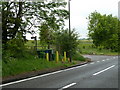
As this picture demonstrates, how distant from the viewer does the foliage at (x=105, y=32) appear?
5744cm

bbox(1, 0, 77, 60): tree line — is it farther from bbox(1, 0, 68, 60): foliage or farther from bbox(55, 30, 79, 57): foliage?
bbox(55, 30, 79, 57): foliage

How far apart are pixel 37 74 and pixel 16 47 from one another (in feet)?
7.39

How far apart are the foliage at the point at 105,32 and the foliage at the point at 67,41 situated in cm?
3279

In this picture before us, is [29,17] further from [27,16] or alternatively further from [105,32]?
[105,32]

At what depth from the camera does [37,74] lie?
44.9 ft

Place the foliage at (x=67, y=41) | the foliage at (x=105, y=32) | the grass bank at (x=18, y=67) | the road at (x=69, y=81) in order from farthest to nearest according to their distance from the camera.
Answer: the foliage at (x=105, y=32), the foliage at (x=67, y=41), the grass bank at (x=18, y=67), the road at (x=69, y=81)

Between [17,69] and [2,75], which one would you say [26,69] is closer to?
[17,69]

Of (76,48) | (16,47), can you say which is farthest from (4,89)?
(76,48)

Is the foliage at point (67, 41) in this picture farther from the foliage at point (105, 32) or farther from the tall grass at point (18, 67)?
the foliage at point (105, 32)

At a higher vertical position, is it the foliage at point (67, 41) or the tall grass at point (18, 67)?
the foliage at point (67, 41)

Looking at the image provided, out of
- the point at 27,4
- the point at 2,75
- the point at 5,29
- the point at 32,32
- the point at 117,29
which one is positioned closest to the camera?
the point at 2,75

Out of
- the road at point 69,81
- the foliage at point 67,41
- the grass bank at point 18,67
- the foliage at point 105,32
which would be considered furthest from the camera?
the foliage at point 105,32

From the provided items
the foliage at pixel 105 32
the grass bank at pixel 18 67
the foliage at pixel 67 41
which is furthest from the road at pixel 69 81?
the foliage at pixel 105 32

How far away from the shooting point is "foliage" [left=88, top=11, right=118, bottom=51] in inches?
2262
